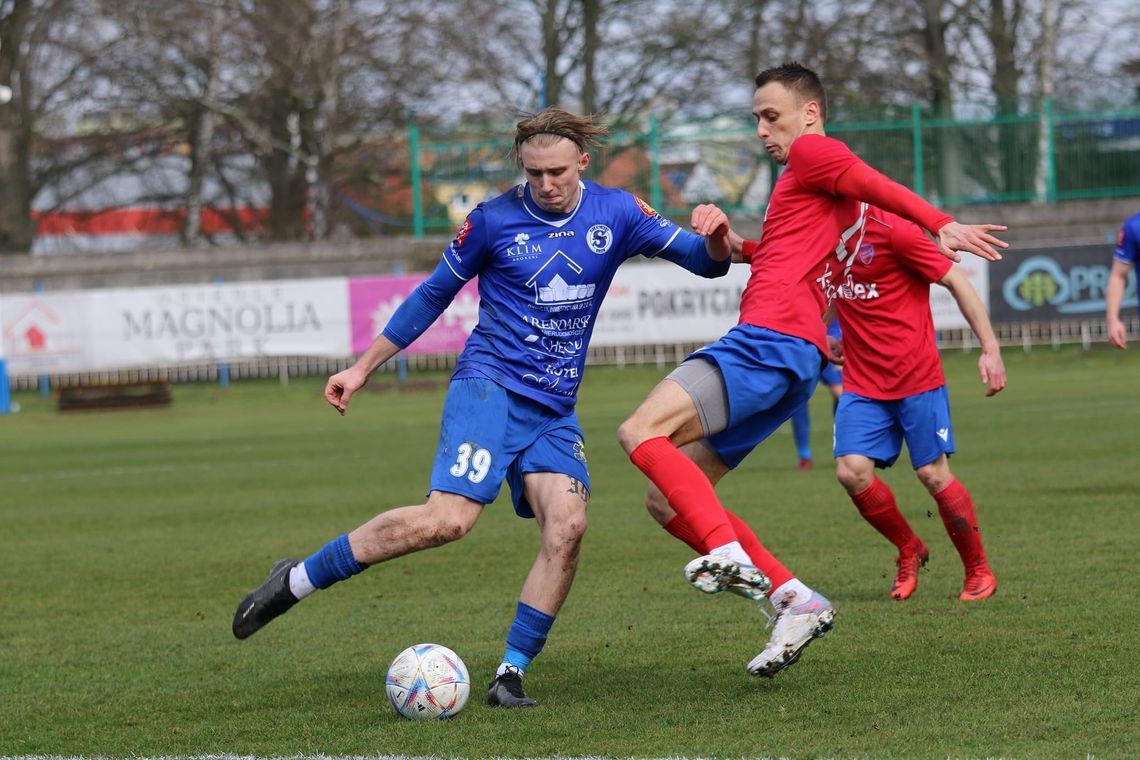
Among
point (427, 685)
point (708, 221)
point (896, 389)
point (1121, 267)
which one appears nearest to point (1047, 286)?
point (1121, 267)

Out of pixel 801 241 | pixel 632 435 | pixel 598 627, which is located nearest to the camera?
pixel 632 435

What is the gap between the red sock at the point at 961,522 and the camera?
23.7ft

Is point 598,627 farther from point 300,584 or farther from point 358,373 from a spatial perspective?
point 358,373

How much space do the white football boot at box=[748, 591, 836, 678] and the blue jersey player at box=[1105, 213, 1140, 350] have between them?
5.05m

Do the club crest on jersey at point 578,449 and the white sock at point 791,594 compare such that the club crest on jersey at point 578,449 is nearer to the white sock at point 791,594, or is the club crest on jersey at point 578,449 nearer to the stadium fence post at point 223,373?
the white sock at point 791,594

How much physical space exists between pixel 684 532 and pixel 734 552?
47 cm

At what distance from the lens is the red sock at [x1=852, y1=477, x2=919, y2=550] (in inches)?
293

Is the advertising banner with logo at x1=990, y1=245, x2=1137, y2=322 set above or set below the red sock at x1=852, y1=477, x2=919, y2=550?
above

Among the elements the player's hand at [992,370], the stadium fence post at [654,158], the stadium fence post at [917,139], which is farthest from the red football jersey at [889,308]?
the stadium fence post at [917,139]

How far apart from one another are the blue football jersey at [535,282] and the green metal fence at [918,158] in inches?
912

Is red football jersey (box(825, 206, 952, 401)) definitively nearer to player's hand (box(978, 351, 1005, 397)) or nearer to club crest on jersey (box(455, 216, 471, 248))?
player's hand (box(978, 351, 1005, 397))

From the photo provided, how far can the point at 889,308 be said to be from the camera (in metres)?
7.19

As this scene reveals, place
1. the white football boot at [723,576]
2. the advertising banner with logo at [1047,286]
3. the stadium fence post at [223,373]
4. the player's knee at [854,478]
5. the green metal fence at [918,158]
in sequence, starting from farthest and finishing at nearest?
the green metal fence at [918,158] < the stadium fence post at [223,373] < the advertising banner with logo at [1047,286] < the player's knee at [854,478] < the white football boot at [723,576]

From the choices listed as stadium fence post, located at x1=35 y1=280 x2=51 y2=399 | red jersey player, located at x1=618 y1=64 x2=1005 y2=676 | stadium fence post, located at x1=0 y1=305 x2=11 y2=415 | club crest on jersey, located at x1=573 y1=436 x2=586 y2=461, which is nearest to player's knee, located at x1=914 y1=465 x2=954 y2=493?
red jersey player, located at x1=618 y1=64 x2=1005 y2=676
